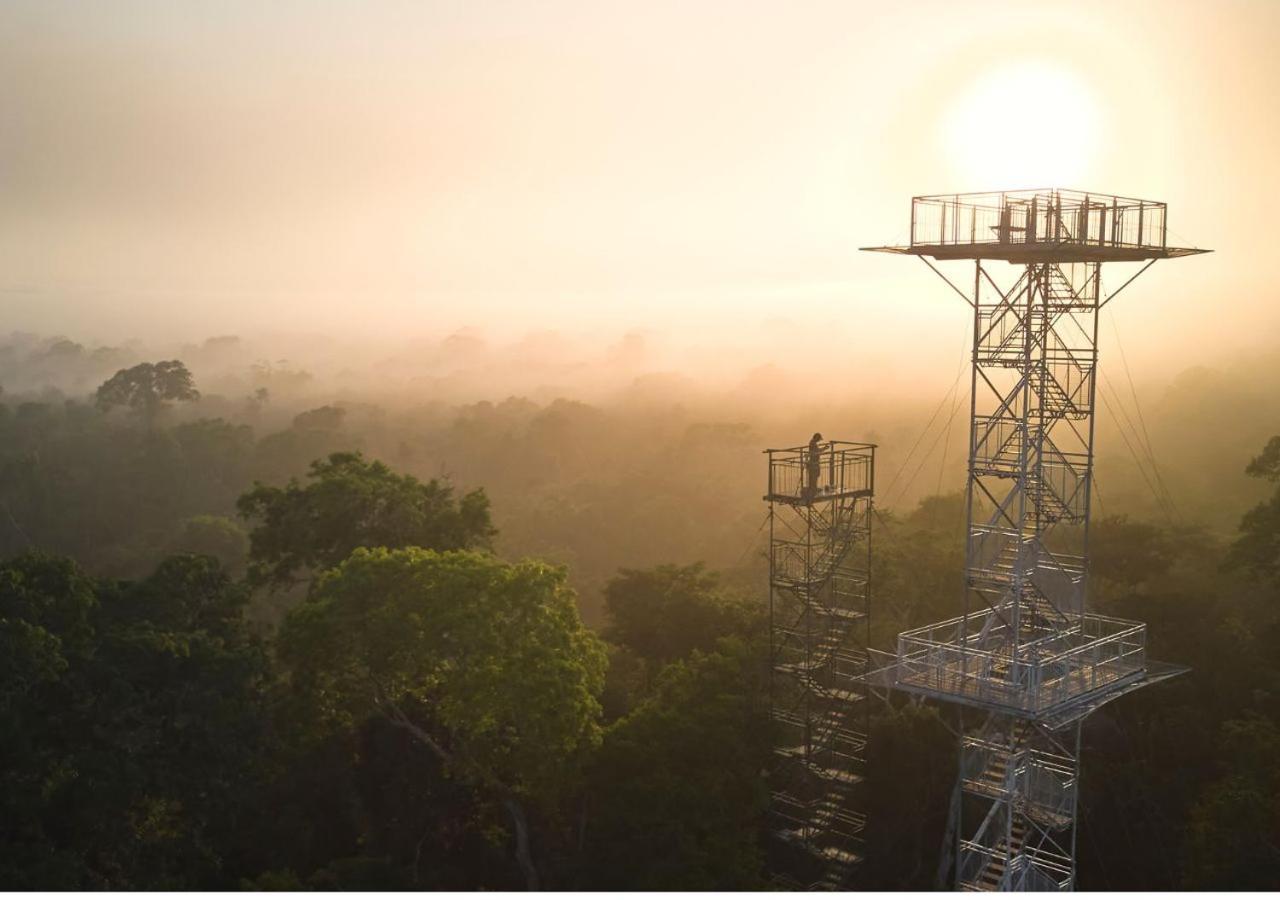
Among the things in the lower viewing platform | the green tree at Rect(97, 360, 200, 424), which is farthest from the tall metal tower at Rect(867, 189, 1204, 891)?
the green tree at Rect(97, 360, 200, 424)

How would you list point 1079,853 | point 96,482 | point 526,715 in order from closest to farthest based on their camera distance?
point 526,715, point 1079,853, point 96,482

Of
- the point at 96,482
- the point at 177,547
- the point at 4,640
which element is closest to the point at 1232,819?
the point at 4,640

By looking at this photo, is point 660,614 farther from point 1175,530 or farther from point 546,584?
point 1175,530

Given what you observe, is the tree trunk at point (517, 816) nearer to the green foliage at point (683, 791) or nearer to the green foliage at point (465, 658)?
the green foliage at point (465, 658)

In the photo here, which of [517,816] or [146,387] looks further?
[146,387]

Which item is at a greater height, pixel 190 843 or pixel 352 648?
pixel 352 648

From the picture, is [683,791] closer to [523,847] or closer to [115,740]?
[523,847]

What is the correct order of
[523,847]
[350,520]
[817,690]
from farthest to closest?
[350,520], [817,690], [523,847]

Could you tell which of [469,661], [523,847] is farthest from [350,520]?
[523,847]
